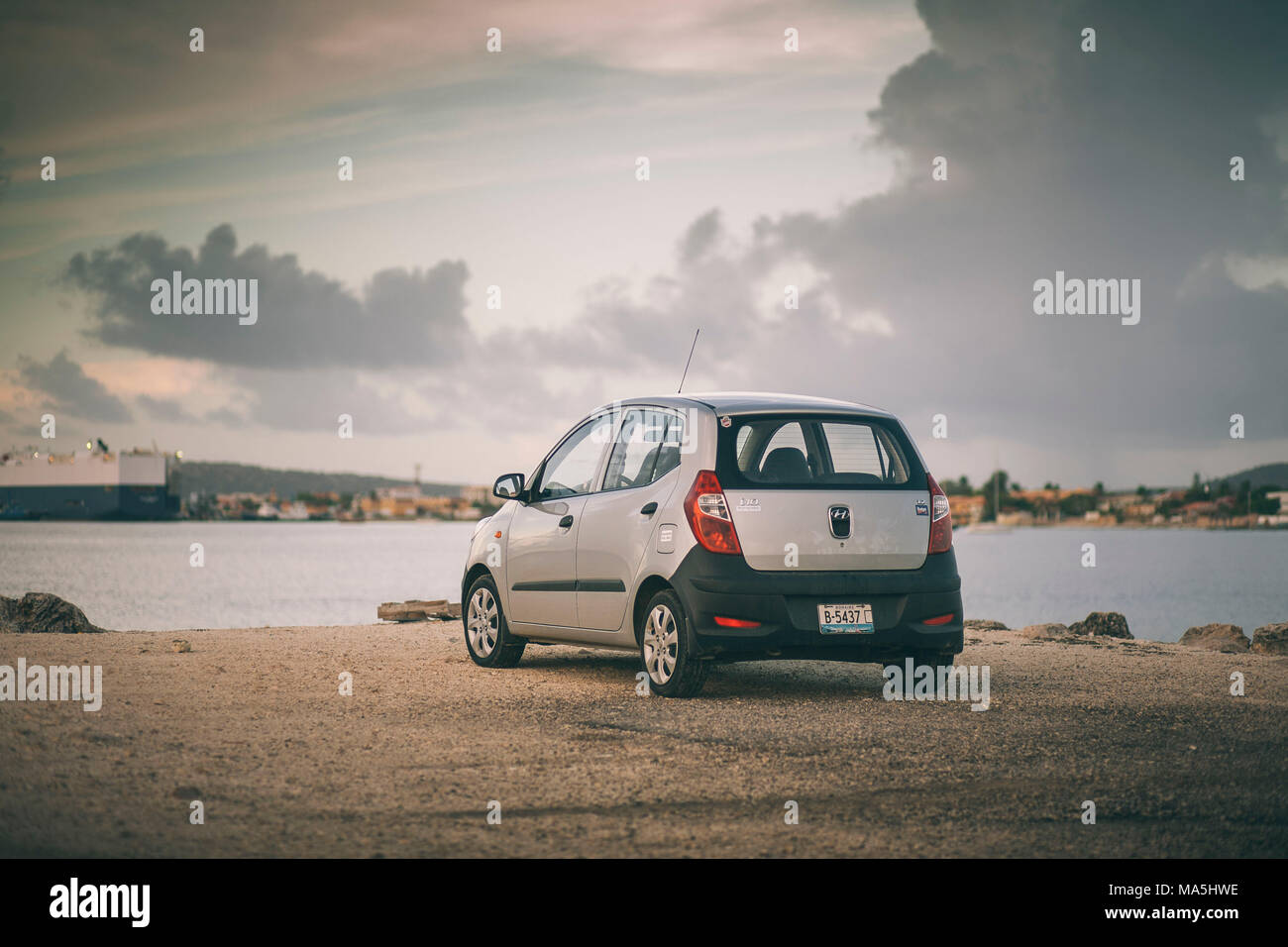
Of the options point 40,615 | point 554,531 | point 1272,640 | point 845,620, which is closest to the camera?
point 845,620

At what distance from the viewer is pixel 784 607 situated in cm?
831

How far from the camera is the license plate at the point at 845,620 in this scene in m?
8.38

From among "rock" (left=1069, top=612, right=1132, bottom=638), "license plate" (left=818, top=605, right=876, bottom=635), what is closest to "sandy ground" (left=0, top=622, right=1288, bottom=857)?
"license plate" (left=818, top=605, right=876, bottom=635)

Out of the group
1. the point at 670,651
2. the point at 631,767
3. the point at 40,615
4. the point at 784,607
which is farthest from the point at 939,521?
the point at 40,615

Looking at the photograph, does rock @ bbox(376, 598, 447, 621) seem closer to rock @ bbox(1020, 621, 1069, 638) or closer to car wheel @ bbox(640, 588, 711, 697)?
rock @ bbox(1020, 621, 1069, 638)

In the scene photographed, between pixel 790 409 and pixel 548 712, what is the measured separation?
8.62ft

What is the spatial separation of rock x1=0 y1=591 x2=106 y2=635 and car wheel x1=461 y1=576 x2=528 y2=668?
667 centimetres

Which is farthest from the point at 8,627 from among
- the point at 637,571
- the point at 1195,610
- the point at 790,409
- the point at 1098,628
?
the point at 1195,610

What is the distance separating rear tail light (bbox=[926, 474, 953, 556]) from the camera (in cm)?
884

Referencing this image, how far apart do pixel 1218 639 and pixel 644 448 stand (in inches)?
346

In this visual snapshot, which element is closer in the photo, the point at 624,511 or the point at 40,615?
the point at 624,511

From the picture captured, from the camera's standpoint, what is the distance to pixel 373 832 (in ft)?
16.5

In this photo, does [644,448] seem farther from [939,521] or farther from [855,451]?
[939,521]
